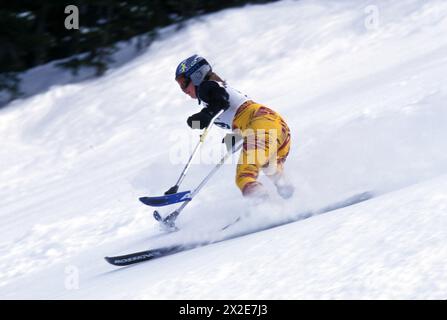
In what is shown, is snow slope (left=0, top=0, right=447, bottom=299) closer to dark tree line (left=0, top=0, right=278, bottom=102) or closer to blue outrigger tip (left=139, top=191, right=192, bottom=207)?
blue outrigger tip (left=139, top=191, right=192, bottom=207)

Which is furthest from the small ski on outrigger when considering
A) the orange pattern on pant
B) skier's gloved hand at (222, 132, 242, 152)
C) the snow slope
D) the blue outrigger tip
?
Answer: skier's gloved hand at (222, 132, 242, 152)

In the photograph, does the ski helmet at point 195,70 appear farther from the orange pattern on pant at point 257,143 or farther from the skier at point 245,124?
the orange pattern on pant at point 257,143

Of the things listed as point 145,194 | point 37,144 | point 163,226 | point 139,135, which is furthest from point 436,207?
point 37,144

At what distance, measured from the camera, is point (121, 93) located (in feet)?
45.2

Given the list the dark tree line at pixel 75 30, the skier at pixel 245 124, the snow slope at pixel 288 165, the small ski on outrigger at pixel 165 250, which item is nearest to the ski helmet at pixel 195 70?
the skier at pixel 245 124

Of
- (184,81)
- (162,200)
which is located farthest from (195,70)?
(162,200)

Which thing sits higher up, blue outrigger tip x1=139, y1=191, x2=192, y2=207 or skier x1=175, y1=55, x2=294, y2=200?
skier x1=175, y1=55, x2=294, y2=200

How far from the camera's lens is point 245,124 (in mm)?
5887

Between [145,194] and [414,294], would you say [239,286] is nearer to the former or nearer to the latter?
[414,294]

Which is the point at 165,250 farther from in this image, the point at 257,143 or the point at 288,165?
the point at 288,165

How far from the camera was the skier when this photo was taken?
5594mm

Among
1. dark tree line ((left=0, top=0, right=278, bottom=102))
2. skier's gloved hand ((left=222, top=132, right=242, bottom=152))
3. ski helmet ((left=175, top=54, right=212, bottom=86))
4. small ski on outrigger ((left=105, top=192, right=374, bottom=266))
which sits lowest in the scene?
dark tree line ((left=0, top=0, right=278, bottom=102))

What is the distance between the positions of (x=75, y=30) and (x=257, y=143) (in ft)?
32.6
